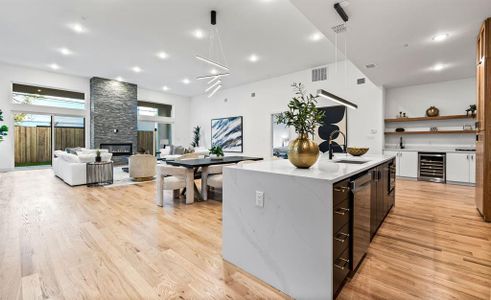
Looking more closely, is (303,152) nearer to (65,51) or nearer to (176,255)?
(176,255)

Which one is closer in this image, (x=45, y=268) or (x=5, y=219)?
(x=45, y=268)

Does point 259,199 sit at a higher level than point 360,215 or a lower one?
higher

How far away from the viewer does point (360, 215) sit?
5.94ft

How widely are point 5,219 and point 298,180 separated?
3961 millimetres

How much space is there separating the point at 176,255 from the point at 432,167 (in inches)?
253

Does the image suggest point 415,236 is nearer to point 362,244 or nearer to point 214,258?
point 362,244

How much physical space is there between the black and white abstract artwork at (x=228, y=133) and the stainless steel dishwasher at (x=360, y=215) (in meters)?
7.41

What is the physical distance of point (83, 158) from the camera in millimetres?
5297

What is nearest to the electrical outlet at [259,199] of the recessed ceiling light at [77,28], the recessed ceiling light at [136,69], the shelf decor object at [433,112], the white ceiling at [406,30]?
the white ceiling at [406,30]

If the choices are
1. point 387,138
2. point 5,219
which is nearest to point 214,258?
point 5,219

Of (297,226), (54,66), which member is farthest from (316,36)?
(54,66)

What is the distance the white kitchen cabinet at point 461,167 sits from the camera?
512 centimetres

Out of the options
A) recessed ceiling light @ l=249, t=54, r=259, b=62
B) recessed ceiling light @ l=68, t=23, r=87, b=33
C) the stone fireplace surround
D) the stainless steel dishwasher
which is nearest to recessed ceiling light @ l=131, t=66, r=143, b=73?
the stone fireplace surround

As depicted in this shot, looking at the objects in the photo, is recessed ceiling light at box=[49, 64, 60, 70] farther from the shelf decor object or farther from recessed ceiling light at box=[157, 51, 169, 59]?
the shelf decor object
